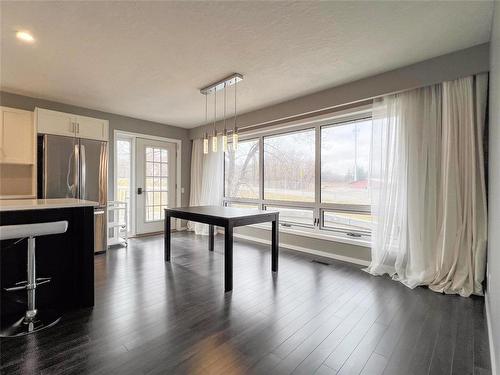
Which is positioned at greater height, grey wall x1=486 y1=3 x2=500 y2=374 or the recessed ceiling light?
the recessed ceiling light

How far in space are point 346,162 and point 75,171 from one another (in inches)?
163

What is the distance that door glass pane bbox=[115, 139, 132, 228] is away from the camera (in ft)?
17.0

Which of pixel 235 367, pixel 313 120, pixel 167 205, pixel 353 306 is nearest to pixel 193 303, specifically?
pixel 235 367

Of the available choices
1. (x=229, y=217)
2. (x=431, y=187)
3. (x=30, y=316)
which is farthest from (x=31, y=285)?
(x=431, y=187)

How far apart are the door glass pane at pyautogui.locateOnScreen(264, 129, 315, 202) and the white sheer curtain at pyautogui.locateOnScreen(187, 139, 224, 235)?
118cm

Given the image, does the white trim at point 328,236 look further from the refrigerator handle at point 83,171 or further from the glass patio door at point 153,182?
the refrigerator handle at point 83,171

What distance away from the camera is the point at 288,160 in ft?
15.0

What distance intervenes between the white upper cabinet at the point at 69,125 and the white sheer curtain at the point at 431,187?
4254 mm

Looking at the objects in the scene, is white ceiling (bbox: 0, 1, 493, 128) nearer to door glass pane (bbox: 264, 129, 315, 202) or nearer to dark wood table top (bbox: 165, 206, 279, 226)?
door glass pane (bbox: 264, 129, 315, 202)

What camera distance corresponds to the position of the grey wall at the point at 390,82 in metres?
2.53

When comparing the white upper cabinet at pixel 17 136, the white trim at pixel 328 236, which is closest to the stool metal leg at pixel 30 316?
the white upper cabinet at pixel 17 136

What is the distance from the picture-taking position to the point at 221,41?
241 cm

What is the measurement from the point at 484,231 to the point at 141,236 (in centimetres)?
552

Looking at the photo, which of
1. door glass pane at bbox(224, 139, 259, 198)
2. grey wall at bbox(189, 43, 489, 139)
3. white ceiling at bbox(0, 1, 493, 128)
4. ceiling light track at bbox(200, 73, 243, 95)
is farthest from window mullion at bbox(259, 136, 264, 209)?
ceiling light track at bbox(200, 73, 243, 95)
